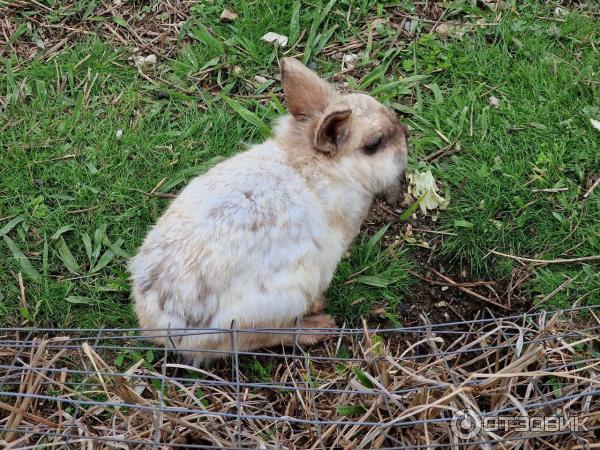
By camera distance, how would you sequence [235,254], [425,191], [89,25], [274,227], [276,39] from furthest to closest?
[89,25] < [276,39] < [425,191] < [274,227] < [235,254]

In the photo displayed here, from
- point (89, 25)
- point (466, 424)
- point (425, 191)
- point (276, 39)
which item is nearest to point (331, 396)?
point (466, 424)

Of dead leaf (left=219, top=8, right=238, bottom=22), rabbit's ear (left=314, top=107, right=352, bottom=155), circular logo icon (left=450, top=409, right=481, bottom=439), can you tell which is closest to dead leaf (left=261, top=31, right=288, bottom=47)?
dead leaf (left=219, top=8, right=238, bottom=22)

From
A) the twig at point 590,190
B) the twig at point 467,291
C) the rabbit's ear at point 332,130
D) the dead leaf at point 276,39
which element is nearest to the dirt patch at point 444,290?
the twig at point 467,291

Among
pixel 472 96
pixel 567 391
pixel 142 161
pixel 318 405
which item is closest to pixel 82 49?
pixel 142 161

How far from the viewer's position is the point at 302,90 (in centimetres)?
363

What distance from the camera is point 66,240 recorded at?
13.7 ft

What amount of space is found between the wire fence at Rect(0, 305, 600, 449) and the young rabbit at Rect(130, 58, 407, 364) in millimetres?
150

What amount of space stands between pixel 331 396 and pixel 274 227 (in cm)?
95

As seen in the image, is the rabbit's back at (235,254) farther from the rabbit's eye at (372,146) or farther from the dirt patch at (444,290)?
the dirt patch at (444,290)

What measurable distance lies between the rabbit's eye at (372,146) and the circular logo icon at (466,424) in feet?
5.02

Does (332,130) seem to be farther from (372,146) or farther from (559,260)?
(559,260)

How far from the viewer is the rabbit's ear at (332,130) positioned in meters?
3.32

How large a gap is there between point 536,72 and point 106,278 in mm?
3288

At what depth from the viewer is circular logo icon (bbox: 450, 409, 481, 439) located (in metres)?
2.62
